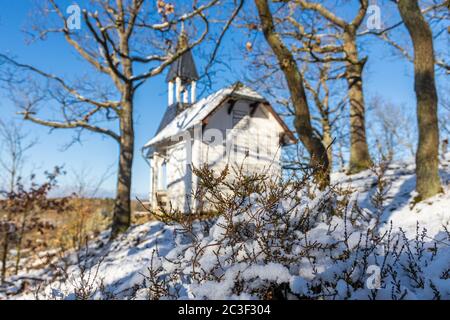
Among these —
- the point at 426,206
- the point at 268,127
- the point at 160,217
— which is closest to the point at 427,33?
the point at 426,206

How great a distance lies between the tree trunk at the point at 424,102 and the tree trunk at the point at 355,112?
14.6 ft

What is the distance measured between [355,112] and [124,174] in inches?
347

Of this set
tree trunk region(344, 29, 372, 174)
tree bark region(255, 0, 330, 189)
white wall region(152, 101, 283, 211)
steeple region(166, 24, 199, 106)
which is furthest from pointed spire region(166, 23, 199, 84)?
tree bark region(255, 0, 330, 189)

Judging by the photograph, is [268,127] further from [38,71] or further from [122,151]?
[38,71]

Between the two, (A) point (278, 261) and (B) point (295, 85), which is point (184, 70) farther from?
(A) point (278, 261)

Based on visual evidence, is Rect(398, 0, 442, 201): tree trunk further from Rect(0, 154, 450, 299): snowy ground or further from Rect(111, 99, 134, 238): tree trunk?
Rect(111, 99, 134, 238): tree trunk

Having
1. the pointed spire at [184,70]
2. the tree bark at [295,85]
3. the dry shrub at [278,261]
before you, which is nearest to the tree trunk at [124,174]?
the tree bark at [295,85]

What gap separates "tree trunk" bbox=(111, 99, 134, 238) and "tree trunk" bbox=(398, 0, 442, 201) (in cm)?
792

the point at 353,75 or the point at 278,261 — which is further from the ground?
the point at 353,75

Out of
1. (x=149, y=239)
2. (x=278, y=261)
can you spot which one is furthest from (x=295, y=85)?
(x=149, y=239)

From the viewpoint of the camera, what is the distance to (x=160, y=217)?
187 centimetres

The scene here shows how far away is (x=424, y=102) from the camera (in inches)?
235

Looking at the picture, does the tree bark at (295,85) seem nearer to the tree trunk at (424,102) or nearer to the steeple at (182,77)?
the tree trunk at (424,102)
